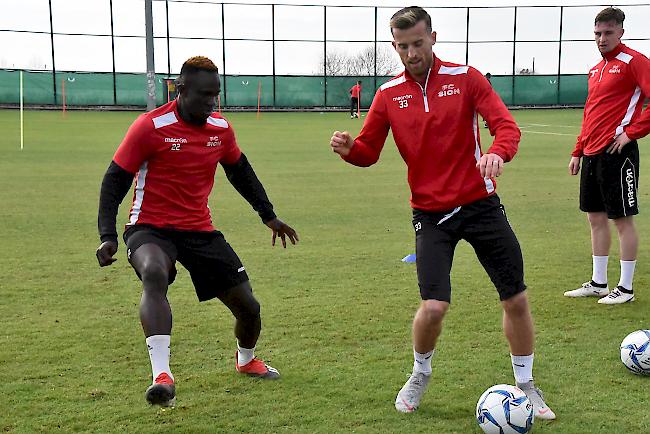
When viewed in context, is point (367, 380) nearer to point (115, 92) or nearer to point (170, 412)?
point (170, 412)

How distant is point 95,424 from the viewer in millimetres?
4305

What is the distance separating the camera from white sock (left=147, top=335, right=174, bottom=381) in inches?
160

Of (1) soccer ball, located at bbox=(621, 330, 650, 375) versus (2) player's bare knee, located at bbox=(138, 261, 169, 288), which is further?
(1) soccer ball, located at bbox=(621, 330, 650, 375)

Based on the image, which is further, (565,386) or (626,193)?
(626,193)

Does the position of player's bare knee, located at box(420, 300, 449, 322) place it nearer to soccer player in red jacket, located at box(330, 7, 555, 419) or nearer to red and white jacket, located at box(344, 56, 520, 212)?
soccer player in red jacket, located at box(330, 7, 555, 419)

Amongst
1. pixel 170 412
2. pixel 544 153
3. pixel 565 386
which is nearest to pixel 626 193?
pixel 565 386

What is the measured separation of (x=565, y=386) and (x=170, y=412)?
244cm

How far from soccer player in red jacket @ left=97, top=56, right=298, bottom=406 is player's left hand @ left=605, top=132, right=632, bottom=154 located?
3338 millimetres

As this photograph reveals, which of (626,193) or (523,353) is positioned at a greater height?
(626,193)

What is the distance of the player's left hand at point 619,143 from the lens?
638cm

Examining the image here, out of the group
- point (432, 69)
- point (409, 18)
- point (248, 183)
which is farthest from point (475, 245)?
point (248, 183)

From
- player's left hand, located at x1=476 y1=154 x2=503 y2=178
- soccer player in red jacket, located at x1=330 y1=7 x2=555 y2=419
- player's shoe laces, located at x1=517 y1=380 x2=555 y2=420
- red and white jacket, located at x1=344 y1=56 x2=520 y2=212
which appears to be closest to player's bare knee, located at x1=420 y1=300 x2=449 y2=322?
soccer player in red jacket, located at x1=330 y1=7 x2=555 y2=419

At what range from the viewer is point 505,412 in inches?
160

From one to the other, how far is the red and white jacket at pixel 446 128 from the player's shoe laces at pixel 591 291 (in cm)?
290
